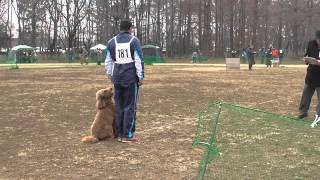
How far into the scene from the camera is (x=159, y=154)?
7715 mm

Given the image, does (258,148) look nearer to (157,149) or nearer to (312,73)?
Answer: (157,149)

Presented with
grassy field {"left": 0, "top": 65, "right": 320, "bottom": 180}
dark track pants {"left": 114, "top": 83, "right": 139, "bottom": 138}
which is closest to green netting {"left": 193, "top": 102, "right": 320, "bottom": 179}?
grassy field {"left": 0, "top": 65, "right": 320, "bottom": 180}

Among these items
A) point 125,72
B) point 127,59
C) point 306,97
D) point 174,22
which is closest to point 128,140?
point 125,72

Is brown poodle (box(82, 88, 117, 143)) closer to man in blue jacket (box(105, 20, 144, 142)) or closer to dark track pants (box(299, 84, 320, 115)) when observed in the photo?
man in blue jacket (box(105, 20, 144, 142))

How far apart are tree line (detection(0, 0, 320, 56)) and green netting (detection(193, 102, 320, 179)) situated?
70525mm

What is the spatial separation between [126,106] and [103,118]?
42 cm

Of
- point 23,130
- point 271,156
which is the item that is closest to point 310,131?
point 271,156

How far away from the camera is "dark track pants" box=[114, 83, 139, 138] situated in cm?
861

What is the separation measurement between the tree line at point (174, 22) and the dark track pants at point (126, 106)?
230 feet

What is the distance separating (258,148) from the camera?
7.13 m

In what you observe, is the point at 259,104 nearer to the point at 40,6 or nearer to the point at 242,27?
the point at 242,27

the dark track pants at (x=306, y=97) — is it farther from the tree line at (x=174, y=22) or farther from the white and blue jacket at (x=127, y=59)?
the tree line at (x=174, y=22)

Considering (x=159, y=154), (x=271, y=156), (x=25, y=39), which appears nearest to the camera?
(x=271, y=156)

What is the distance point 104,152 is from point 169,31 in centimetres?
8526
